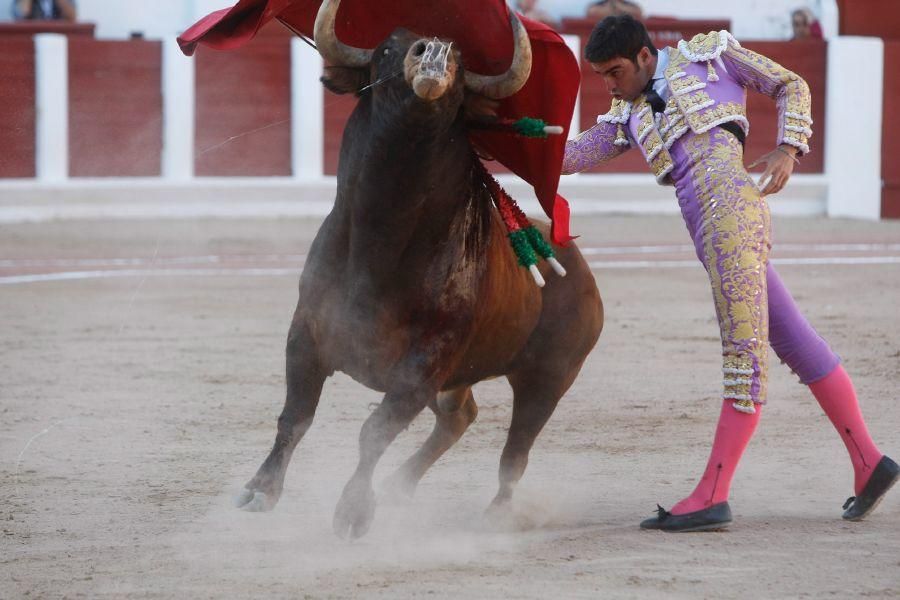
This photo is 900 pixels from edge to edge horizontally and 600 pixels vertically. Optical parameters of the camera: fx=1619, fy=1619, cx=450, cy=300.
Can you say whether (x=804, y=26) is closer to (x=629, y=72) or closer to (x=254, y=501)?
(x=629, y=72)

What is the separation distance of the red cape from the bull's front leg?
0.57m

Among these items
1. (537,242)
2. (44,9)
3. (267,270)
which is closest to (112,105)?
(44,9)

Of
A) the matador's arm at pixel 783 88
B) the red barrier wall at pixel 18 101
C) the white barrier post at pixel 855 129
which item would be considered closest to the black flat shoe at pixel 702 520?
the matador's arm at pixel 783 88

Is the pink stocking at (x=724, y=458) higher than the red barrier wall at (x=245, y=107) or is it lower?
higher

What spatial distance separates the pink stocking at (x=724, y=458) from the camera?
3.29 metres

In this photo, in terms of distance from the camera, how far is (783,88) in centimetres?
327

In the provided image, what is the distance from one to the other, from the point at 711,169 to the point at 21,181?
7788mm

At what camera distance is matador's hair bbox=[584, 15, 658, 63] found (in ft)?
10.5

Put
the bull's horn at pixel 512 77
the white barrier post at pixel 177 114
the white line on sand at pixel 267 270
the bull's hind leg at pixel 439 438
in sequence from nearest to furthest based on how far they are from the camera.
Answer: the bull's horn at pixel 512 77 → the bull's hind leg at pixel 439 438 → the white line on sand at pixel 267 270 → the white barrier post at pixel 177 114

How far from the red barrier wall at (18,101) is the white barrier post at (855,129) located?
5.53 metres

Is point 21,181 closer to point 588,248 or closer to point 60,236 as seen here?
point 60,236

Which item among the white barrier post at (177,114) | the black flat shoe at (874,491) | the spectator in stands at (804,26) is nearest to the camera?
the black flat shoe at (874,491)

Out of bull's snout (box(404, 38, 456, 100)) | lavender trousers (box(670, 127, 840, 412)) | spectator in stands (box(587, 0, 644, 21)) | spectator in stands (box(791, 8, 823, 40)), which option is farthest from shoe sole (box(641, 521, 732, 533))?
spectator in stands (box(791, 8, 823, 40))

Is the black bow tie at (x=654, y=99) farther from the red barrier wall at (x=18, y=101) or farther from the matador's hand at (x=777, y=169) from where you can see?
the red barrier wall at (x=18, y=101)
